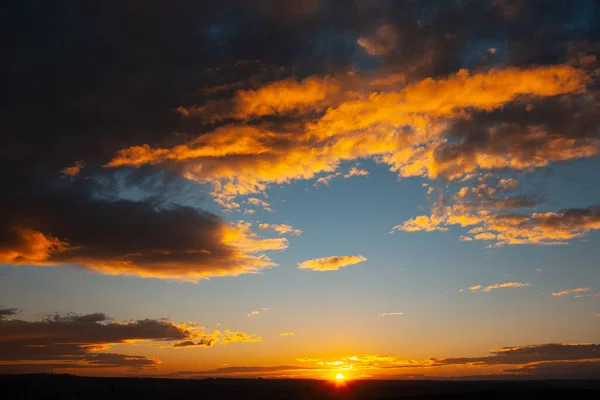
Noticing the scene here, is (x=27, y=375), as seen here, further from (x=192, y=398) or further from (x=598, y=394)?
(x=598, y=394)

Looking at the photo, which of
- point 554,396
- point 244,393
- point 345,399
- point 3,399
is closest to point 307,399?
point 345,399

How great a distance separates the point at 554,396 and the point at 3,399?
118639 mm

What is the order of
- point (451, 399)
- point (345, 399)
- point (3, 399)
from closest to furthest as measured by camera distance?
point (451, 399)
point (3, 399)
point (345, 399)

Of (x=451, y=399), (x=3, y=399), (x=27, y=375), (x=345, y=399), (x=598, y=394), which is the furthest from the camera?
(x=27, y=375)

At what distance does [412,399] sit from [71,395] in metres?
79.4

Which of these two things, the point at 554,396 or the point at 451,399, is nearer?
the point at 451,399

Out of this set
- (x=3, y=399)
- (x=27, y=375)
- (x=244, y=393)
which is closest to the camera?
(x=3, y=399)

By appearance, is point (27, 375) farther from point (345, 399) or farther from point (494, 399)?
point (494, 399)

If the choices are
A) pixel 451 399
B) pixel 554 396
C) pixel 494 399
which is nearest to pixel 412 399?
pixel 451 399

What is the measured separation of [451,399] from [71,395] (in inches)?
3398

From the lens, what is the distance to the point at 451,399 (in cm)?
8650

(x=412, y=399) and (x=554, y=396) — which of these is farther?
(x=554, y=396)

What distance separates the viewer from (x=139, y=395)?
13188 cm

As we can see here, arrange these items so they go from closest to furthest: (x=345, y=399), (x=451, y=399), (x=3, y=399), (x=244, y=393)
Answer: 1. (x=451, y=399)
2. (x=3, y=399)
3. (x=345, y=399)
4. (x=244, y=393)
